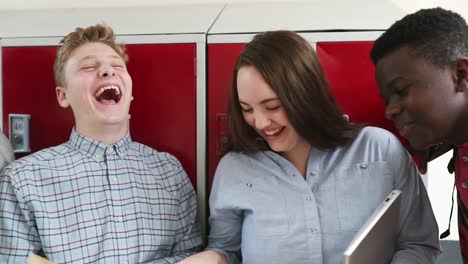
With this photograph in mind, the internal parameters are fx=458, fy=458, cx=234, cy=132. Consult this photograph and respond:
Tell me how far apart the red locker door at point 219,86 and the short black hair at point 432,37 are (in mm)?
530

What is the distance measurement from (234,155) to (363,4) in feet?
2.33

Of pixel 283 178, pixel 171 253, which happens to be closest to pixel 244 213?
pixel 283 178

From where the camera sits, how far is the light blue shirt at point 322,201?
126 cm

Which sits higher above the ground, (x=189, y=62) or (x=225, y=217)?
(x=189, y=62)

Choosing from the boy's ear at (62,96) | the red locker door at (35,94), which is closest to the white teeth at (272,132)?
the boy's ear at (62,96)

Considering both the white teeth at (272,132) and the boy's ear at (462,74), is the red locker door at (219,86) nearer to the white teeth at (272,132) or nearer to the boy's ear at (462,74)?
the white teeth at (272,132)

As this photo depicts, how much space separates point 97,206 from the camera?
1.38 meters

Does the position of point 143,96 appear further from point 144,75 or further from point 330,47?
point 330,47

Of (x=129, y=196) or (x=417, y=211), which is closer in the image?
(x=417, y=211)

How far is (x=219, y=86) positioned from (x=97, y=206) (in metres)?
0.56

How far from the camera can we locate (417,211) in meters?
1.32

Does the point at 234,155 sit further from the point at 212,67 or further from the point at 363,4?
the point at 363,4

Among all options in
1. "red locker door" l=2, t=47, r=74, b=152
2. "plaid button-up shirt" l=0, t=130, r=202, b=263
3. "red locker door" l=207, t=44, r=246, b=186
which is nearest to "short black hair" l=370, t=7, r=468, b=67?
"red locker door" l=207, t=44, r=246, b=186

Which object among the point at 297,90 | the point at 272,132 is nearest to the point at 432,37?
the point at 297,90
